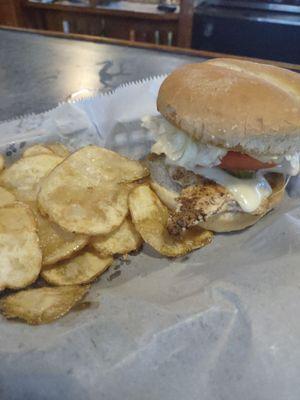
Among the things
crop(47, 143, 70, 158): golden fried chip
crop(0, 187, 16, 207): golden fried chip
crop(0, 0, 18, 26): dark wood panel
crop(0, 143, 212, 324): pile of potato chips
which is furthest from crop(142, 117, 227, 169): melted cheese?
crop(0, 0, 18, 26): dark wood panel

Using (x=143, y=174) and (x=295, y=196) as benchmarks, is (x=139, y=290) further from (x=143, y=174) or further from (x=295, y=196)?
(x=295, y=196)

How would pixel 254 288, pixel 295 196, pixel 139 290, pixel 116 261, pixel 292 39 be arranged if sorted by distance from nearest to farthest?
pixel 254 288 → pixel 139 290 → pixel 116 261 → pixel 295 196 → pixel 292 39

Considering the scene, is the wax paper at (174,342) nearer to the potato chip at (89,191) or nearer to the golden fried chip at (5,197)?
the potato chip at (89,191)

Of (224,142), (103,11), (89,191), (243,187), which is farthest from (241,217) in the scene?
(103,11)

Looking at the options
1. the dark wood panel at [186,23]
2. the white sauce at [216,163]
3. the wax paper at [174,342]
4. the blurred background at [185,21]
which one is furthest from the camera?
the dark wood panel at [186,23]

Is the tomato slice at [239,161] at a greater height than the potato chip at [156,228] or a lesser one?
greater

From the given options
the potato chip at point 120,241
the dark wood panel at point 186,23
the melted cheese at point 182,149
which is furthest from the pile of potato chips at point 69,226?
the dark wood panel at point 186,23

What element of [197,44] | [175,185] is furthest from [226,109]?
[197,44]
